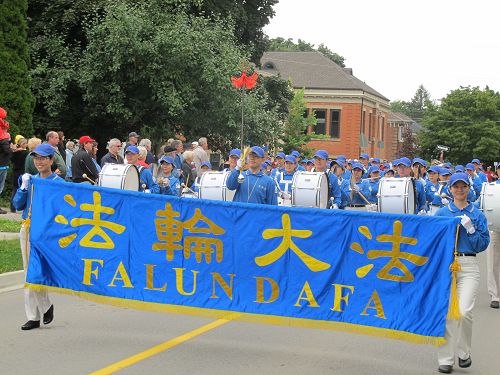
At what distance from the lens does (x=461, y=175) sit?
8.84 metres

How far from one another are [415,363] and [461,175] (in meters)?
1.92

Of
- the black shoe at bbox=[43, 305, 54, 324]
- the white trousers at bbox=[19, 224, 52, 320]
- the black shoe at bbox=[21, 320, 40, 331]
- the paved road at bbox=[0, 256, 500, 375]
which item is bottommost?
the paved road at bbox=[0, 256, 500, 375]

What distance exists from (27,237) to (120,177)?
16.0 feet

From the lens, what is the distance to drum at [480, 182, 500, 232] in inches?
487

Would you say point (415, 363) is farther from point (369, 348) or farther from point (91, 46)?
point (91, 46)

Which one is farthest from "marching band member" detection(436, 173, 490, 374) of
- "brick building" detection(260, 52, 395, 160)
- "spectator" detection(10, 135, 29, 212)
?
"brick building" detection(260, 52, 395, 160)

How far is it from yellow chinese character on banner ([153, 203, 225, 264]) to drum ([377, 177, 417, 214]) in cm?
783

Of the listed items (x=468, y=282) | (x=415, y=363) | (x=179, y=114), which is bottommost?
(x=415, y=363)

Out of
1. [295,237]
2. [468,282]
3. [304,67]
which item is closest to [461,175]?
[468,282]

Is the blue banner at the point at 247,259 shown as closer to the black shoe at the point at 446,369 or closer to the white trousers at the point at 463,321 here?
the white trousers at the point at 463,321

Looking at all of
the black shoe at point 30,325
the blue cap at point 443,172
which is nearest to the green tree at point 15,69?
the blue cap at point 443,172

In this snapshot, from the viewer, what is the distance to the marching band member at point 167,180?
1473 centimetres

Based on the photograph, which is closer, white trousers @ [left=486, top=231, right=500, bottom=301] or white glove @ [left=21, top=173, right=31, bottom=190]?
white glove @ [left=21, top=173, right=31, bottom=190]

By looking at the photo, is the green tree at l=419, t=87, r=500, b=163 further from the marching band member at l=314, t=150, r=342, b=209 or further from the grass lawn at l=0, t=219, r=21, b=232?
the grass lawn at l=0, t=219, r=21, b=232
